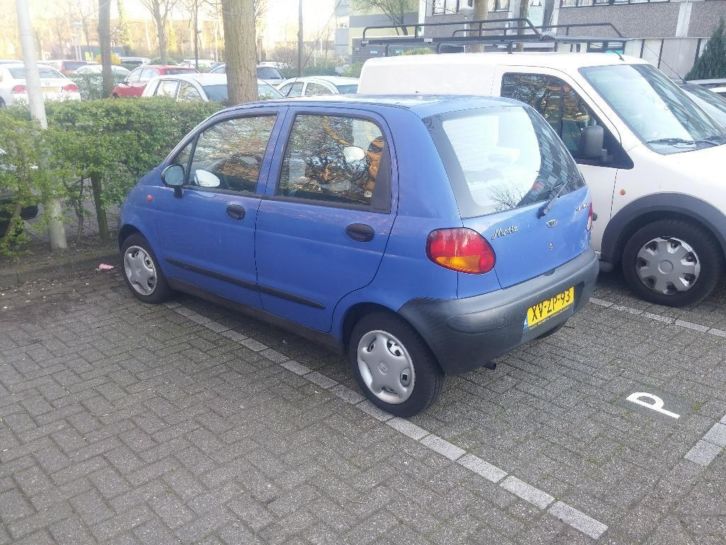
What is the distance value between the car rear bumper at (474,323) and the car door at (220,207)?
143cm

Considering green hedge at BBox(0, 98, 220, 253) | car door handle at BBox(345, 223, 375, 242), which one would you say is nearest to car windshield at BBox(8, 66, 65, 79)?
green hedge at BBox(0, 98, 220, 253)

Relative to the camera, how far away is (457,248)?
3387mm

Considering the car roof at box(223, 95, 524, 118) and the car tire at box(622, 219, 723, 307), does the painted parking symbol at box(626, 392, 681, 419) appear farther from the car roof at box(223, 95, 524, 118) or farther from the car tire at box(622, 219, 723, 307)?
the car roof at box(223, 95, 524, 118)

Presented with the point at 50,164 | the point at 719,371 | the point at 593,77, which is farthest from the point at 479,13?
the point at 719,371

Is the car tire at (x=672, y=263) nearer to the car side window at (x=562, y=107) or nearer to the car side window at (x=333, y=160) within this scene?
the car side window at (x=562, y=107)

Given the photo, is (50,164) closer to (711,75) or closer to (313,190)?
(313,190)

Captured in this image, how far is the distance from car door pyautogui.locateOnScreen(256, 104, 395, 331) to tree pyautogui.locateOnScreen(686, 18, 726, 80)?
23.4m

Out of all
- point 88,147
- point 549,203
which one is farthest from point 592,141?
point 88,147

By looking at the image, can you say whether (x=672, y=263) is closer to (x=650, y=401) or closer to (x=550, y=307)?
(x=650, y=401)

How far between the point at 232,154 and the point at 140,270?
160 cm

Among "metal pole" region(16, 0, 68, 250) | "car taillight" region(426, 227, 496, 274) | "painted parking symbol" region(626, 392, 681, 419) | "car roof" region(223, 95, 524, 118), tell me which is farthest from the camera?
"metal pole" region(16, 0, 68, 250)

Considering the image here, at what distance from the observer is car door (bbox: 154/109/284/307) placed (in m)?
4.41

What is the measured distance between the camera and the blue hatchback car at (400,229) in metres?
3.47

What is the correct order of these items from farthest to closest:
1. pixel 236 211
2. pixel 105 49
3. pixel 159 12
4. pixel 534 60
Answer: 1. pixel 159 12
2. pixel 105 49
3. pixel 534 60
4. pixel 236 211
